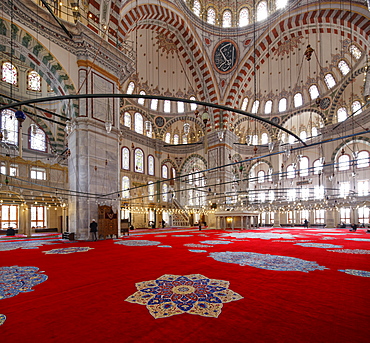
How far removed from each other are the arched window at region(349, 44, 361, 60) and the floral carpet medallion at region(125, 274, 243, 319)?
1936 centimetres

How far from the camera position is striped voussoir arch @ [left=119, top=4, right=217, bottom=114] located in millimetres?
12794

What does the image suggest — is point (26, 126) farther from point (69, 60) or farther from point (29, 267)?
point (29, 267)

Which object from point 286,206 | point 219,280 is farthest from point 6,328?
point 286,206

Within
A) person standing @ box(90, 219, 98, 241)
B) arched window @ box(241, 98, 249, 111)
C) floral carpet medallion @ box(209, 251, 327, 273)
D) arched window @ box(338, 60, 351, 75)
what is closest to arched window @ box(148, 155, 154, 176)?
arched window @ box(241, 98, 249, 111)

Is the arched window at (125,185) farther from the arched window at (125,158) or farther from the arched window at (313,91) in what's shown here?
the arched window at (313,91)

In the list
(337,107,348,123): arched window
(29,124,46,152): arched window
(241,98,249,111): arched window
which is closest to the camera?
(29,124,46,152): arched window

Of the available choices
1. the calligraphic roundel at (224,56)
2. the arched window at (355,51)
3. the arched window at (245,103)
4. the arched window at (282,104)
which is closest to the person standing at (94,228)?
the calligraphic roundel at (224,56)

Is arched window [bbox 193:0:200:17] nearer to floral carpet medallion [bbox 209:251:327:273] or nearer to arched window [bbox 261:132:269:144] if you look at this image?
arched window [bbox 261:132:269:144]

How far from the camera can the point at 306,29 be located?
50.1 feet

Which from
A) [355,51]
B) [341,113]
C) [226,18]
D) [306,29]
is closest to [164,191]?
[226,18]

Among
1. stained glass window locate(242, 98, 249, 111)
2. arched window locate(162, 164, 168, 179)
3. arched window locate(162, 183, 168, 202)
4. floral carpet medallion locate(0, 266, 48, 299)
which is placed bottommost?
floral carpet medallion locate(0, 266, 48, 299)

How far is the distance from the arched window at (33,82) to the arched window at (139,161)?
8.01 metres

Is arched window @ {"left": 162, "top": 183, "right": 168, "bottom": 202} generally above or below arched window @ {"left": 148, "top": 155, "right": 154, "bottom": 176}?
below

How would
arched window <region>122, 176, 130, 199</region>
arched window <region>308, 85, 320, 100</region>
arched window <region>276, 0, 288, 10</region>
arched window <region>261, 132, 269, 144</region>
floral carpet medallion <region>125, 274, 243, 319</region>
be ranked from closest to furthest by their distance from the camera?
floral carpet medallion <region>125, 274, 243, 319</region>
arched window <region>276, 0, 288, 10</region>
arched window <region>122, 176, 130, 199</region>
arched window <region>308, 85, 320, 100</region>
arched window <region>261, 132, 269, 144</region>
